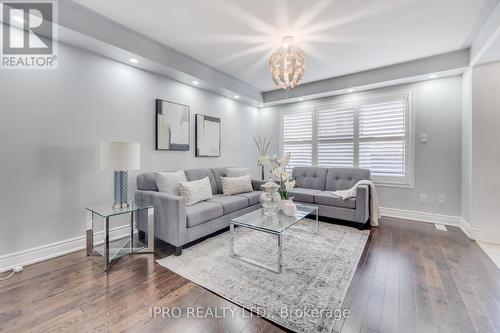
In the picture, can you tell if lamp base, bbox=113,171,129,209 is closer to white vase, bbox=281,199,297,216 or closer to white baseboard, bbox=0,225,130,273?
white baseboard, bbox=0,225,130,273

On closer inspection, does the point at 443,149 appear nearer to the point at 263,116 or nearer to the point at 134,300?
the point at 263,116

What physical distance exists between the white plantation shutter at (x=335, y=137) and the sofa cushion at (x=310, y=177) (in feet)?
1.55

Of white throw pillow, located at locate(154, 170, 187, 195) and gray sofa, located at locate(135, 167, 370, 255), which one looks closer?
gray sofa, located at locate(135, 167, 370, 255)

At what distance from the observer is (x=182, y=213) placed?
8.00ft

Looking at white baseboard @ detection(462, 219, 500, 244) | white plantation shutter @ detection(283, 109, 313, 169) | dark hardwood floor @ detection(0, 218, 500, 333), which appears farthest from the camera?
white plantation shutter @ detection(283, 109, 313, 169)

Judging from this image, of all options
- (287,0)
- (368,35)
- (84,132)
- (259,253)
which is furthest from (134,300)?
(368,35)

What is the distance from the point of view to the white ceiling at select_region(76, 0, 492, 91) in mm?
2158

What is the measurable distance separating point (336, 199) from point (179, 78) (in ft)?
10.4

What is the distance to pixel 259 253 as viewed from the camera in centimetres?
248

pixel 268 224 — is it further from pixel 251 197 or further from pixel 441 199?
pixel 441 199

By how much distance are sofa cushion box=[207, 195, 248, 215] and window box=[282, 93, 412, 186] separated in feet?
7.24

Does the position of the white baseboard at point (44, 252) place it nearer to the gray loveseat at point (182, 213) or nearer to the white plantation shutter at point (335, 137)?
the gray loveseat at point (182, 213)

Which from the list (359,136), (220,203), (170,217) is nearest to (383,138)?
(359,136)

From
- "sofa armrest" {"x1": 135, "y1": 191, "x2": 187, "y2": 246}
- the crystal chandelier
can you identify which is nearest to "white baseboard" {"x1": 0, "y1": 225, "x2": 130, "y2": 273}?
"sofa armrest" {"x1": 135, "y1": 191, "x2": 187, "y2": 246}
